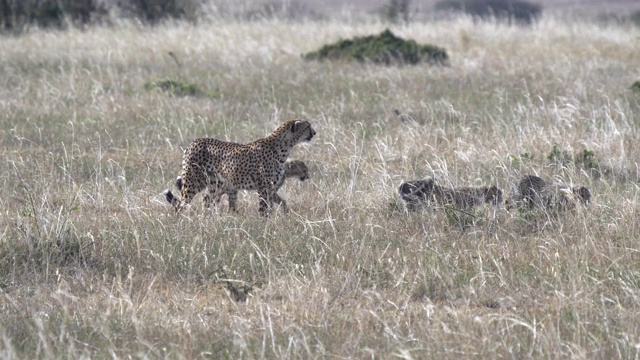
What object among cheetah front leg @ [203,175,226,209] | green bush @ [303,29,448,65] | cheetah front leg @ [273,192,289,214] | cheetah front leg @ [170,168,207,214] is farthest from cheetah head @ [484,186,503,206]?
green bush @ [303,29,448,65]

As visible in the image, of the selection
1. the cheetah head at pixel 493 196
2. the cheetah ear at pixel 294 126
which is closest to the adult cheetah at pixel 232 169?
the cheetah ear at pixel 294 126

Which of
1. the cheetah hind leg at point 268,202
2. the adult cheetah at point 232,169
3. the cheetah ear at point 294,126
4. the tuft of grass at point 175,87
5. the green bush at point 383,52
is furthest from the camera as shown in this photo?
the green bush at point 383,52

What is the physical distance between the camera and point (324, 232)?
6641mm

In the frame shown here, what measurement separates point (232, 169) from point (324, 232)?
3.43ft

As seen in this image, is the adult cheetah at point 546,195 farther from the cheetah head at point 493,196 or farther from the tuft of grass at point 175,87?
the tuft of grass at point 175,87

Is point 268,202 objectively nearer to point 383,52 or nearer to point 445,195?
point 445,195

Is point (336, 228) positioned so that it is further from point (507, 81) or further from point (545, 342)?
point (507, 81)

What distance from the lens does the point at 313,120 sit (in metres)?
10.9

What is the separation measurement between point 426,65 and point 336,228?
7.65m

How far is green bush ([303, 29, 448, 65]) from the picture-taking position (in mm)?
14570

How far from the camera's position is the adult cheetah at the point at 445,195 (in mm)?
7070

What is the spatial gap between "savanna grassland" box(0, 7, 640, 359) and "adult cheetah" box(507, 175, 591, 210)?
0.16m

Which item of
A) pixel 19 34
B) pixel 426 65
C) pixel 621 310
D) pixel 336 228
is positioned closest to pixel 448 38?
pixel 426 65

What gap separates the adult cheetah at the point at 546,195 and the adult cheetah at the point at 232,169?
4.90ft
